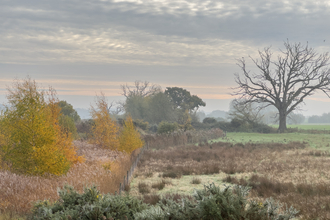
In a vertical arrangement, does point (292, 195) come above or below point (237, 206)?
below

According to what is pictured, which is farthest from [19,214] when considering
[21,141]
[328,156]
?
[328,156]

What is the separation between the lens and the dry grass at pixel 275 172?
752 centimetres

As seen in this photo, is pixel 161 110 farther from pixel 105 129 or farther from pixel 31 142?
pixel 31 142

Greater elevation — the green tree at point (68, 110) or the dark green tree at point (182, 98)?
the dark green tree at point (182, 98)

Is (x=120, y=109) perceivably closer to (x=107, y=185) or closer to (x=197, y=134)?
(x=197, y=134)

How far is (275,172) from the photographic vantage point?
1245 cm

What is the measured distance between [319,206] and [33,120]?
9068 mm

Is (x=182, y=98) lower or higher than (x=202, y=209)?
higher

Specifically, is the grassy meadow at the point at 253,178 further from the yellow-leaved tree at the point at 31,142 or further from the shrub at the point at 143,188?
the yellow-leaved tree at the point at 31,142

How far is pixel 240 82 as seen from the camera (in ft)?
135

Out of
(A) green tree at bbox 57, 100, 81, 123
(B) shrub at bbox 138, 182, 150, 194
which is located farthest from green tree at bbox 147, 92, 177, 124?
(B) shrub at bbox 138, 182, 150, 194

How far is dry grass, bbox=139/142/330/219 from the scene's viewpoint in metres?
7.52

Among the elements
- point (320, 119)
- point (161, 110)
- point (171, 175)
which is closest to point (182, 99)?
point (161, 110)

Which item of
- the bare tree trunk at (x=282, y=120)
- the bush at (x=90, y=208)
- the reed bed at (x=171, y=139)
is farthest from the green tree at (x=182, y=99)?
the bush at (x=90, y=208)
